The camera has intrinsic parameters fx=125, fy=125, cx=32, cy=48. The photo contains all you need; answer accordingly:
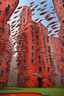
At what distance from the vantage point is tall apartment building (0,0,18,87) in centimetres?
977

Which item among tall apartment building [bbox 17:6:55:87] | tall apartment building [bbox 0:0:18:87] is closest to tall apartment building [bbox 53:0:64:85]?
tall apartment building [bbox 17:6:55:87]

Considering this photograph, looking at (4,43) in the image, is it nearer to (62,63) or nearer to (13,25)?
(13,25)

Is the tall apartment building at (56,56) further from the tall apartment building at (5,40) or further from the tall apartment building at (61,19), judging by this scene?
the tall apartment building at (5,40)

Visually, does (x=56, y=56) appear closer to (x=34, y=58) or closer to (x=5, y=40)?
(x=34, y=58)

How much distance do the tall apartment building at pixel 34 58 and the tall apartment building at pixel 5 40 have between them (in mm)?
1008

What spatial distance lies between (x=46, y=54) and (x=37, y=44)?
51.0 inches

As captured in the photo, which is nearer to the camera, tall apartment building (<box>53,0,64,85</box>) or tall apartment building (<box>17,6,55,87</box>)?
tall apartment building (<box>53,0,64,85</box>)

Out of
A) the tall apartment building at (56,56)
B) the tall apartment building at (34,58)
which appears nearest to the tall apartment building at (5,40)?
the tall apartment building at (34,58)

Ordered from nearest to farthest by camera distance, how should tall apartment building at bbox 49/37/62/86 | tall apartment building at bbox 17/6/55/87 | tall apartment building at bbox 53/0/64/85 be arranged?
1. tall apartment building at bbox 53/0/64/85
2. tall apartment building at bbox 17/6/55/87
3. tall apartment building at bbox 49/37/62/86

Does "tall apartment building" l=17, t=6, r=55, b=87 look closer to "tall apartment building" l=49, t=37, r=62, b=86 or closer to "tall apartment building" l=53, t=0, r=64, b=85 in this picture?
"tall apartment building" l=49, t=37, r=62, b=86

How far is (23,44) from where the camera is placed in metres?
11.1

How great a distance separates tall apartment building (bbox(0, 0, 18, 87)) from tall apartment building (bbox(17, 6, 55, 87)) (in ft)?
3.31

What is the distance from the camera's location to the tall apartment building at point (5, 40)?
9768 mm

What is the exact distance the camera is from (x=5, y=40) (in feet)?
33.9
